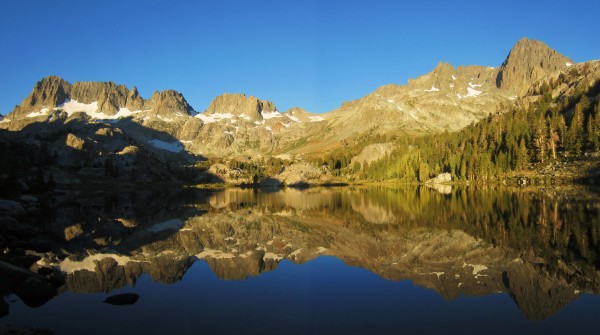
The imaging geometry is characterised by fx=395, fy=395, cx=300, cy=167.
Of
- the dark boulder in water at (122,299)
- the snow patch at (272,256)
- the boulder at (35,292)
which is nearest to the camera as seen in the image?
the dark boulder in water at (122,299)

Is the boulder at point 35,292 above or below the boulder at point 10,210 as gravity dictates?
below

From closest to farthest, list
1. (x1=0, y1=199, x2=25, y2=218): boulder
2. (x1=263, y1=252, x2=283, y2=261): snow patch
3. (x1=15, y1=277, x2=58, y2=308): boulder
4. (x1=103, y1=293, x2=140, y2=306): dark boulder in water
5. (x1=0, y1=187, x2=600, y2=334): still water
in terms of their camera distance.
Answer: (x1=0, y1=187, x2=600, y2=334): still water → (x1=103, y1=293, x2=140, y2=306): dark boulder in water → (x1=15, y1=277, x2=58, y2=308): boulder → (x1=263, y1=252, x2=283, y2=261): snow patch → (x1=0, y1=199, x2=25, y2=218): boulder

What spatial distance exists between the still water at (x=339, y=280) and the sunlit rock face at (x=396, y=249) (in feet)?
0.45

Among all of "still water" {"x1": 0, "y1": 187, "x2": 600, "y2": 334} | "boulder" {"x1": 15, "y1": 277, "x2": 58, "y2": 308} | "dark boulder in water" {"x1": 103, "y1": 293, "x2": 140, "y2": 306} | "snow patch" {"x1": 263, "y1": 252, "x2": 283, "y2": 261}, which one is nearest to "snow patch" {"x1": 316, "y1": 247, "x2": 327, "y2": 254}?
"still water" {"x1": 0, "y1": 187, "x2": 600, "y2": 334}

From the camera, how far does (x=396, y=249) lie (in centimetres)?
3688

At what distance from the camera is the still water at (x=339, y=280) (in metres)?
19.4

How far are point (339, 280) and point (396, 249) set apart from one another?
1099cm

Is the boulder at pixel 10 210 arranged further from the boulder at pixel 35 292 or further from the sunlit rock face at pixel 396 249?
the boulder at pixel 35 292

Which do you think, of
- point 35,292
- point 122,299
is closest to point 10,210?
point 35,292

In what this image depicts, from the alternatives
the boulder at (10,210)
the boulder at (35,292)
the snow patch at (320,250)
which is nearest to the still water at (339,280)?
the snow patch at (320,250)

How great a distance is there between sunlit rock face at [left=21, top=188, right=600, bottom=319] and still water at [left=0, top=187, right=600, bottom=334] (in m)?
0.14

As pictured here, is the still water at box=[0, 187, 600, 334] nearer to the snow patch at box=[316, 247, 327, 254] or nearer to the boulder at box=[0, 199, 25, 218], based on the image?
the snow patch at box=[316, 247, 327, 254]

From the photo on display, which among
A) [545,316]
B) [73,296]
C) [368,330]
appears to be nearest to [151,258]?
[73,296]

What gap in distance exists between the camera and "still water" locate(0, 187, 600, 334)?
764 inches
